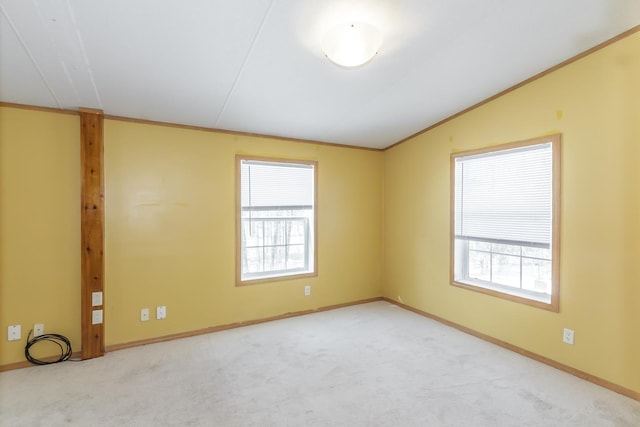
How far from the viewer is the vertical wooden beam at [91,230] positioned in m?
2.89

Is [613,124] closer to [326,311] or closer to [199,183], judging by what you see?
[326,311]

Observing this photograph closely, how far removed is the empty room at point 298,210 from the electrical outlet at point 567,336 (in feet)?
0.13

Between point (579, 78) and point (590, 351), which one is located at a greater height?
point (579, 78)

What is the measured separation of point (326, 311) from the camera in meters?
4.32

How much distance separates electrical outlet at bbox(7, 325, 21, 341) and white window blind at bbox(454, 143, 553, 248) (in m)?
4.41

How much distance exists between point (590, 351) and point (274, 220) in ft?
10.8

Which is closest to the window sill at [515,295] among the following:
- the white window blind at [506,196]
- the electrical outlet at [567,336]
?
the electrical outlet at [567,336]

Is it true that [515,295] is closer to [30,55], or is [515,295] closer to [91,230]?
[91,230]

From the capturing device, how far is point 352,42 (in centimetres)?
201

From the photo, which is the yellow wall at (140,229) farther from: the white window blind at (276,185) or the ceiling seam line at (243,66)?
the ceiling seam line at (243,66)

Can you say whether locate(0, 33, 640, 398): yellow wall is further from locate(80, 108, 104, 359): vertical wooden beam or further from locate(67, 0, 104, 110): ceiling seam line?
locate(67, 0, 104, 110): ceiling seam line

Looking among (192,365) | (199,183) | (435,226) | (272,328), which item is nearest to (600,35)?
(435,226)

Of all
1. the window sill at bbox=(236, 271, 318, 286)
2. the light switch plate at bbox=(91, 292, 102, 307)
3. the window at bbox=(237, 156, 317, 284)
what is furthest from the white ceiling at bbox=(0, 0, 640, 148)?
the window sill at bbox=(236, 271, 318, 286)

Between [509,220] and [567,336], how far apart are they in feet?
3.68
